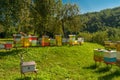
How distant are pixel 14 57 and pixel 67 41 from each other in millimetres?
10070

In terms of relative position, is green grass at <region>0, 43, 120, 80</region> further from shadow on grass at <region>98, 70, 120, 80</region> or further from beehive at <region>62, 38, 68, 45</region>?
beehive at <region>62, 38, 68, 45</region>

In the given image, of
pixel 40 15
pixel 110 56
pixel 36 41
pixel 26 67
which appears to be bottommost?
pixel 26 67

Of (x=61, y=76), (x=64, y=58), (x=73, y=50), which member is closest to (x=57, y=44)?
(x=73, y=50)

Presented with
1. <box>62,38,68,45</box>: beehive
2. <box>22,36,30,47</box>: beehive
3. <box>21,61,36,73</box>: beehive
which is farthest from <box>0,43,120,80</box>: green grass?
<box>62,38,68,45</box>: beehive

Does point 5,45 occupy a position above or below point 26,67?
above

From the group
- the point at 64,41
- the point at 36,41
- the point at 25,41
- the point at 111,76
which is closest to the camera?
the point at 111,76

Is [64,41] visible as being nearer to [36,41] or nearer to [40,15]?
[36,41]

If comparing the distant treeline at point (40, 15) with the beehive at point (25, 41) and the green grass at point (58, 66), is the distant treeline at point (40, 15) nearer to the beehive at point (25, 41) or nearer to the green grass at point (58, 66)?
the beehive at point (25, 41)

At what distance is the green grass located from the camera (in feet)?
45.5

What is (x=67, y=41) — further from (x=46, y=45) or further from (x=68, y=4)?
(x=68, y=4)

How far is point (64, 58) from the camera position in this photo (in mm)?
19875

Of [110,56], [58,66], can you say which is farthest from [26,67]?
[110,56]

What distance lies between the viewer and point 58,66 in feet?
55.1

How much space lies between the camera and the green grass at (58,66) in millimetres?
13866
